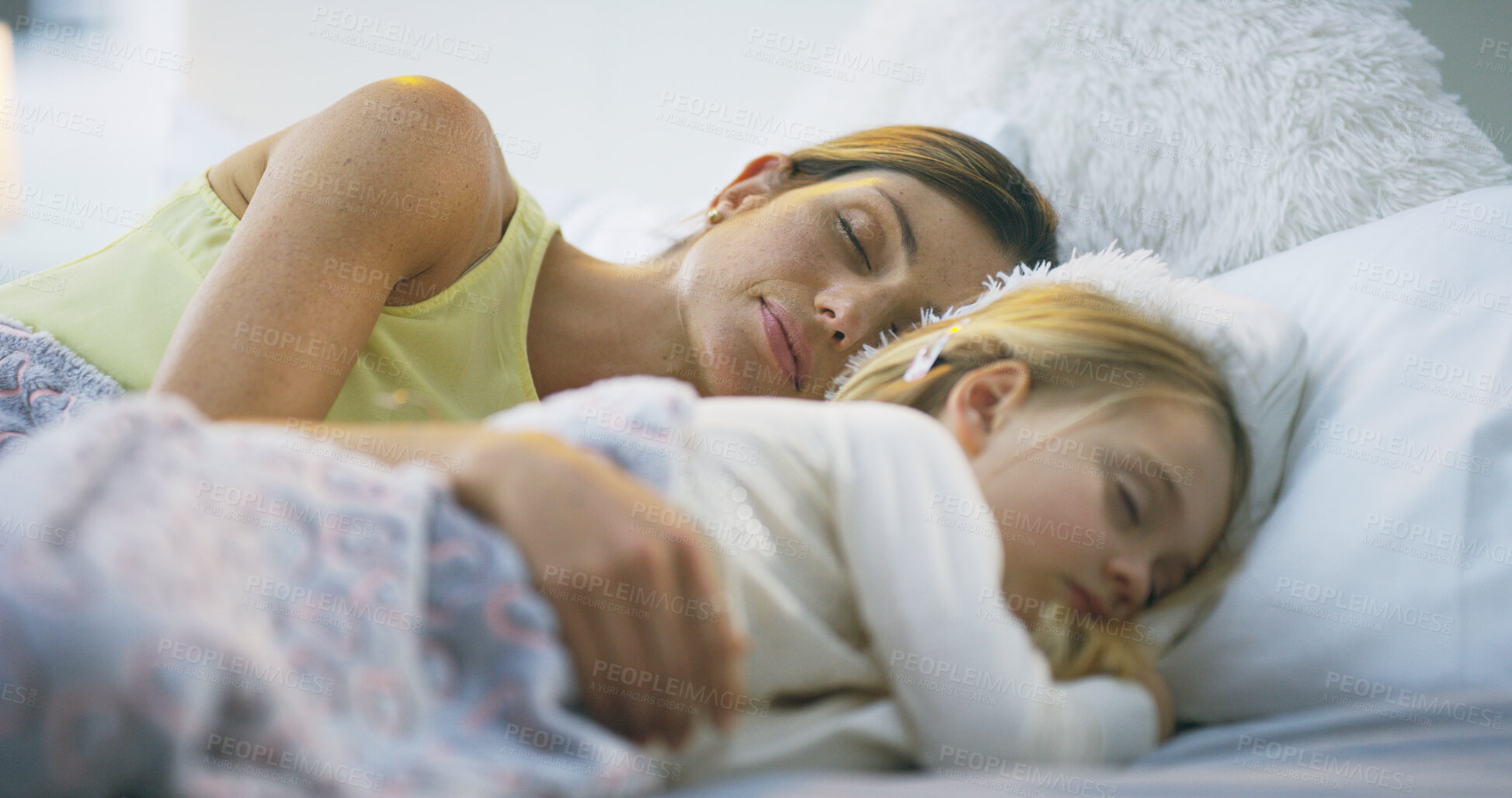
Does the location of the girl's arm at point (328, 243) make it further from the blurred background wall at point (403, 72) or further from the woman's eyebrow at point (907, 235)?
the blurred background wall at point (403, 72)

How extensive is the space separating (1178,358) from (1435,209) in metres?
→ 0.43

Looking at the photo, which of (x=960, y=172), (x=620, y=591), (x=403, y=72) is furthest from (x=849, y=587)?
(x=403, y=72)

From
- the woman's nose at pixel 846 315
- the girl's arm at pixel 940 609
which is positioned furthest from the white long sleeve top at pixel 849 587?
the woman's nose at pixel 846 315

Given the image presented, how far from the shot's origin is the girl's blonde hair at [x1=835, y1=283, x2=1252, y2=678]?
29.2 inches

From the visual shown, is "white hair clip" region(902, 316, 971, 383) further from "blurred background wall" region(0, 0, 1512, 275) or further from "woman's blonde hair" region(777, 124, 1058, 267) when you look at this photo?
"blurred background wall" region(0, 0, 1512, 275)

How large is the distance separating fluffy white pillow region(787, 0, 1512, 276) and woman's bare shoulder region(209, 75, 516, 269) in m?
0.78

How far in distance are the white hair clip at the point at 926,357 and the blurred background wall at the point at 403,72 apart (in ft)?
4.46

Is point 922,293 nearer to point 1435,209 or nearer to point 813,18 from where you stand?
point 1435,209

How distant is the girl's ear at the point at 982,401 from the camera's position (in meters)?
0.73

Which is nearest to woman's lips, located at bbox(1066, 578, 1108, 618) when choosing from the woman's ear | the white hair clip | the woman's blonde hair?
the white hair clip

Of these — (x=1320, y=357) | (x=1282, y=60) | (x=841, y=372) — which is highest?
(x=1282, y=60)

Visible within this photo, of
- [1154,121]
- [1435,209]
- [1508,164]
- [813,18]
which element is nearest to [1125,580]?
[1435,209]

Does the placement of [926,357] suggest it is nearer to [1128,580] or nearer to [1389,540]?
[1128,580]

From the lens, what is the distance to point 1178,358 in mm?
818
